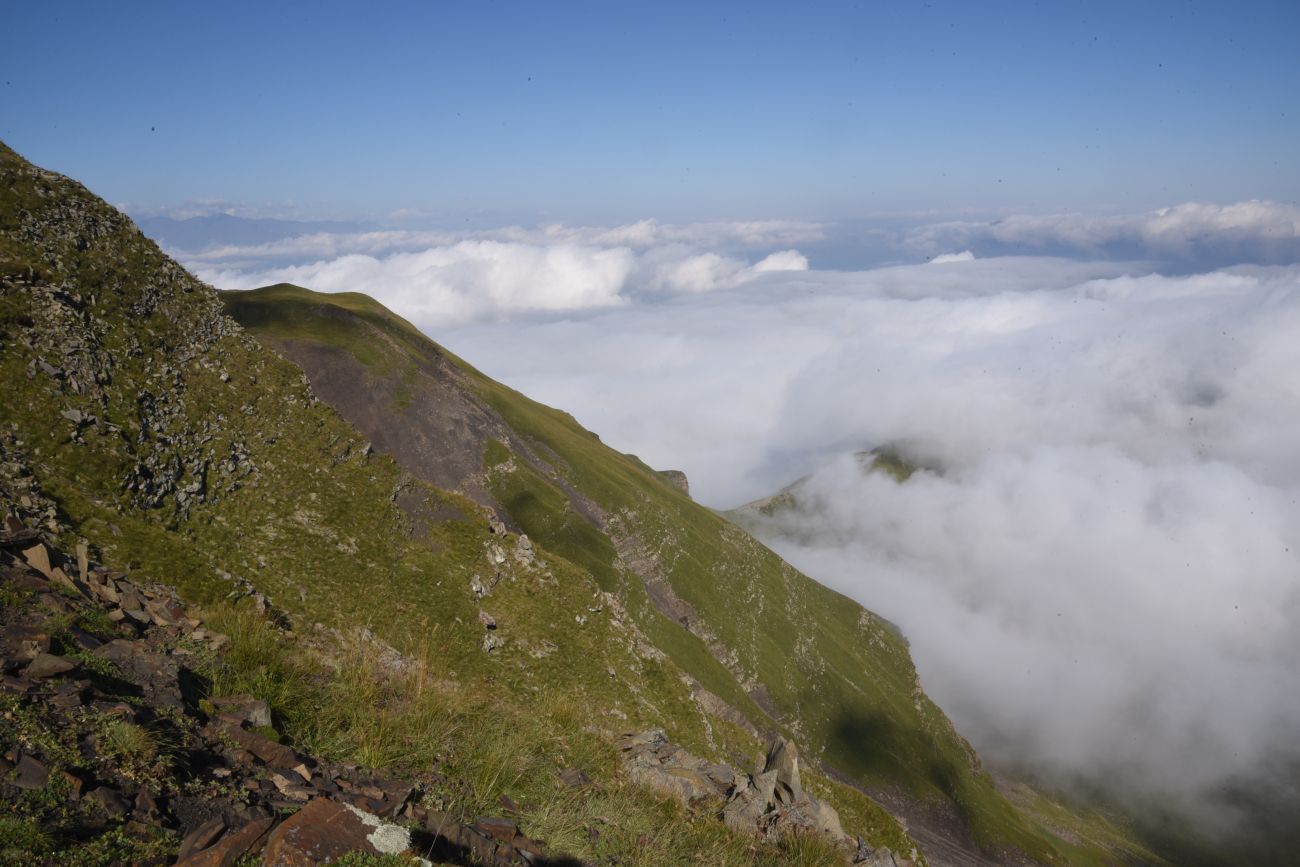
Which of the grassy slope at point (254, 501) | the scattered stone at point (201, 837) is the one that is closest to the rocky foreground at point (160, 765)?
the scattered stone at point (201, 837)

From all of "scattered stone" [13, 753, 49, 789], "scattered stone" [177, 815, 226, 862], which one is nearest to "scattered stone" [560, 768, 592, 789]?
"scattered stone" [177, 815, 226, 862]

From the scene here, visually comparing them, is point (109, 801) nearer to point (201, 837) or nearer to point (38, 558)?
point (201, 837)

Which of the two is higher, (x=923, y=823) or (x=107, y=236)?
(x=107, y=236)

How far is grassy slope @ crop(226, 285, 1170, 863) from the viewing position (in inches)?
3789

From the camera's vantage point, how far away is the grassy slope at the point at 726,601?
9625 centimetres

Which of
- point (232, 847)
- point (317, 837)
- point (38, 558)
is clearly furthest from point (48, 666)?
point (38, 558)

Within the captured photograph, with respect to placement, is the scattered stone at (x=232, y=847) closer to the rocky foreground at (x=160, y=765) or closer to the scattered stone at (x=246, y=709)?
the rocky foreground at (x=160, y=765)

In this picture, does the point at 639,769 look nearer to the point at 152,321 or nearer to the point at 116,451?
the point at 116,451

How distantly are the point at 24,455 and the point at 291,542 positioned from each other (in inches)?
395

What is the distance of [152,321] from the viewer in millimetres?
35344

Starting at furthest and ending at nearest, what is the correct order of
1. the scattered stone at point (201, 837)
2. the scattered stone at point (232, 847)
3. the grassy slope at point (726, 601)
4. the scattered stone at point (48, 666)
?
the grassy slope at point (726, 601) < the scattered stone at point (48, 666) < the scattered stone at point (201, 837) < the scattered stone at point (232, 847)

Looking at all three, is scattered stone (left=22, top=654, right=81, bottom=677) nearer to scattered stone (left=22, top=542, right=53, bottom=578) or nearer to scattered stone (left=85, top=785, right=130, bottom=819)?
scattered stone (left=85, top=785, right=130, bottom=819)

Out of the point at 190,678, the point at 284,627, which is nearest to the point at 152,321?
the point at 284,627

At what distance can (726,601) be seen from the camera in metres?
121
